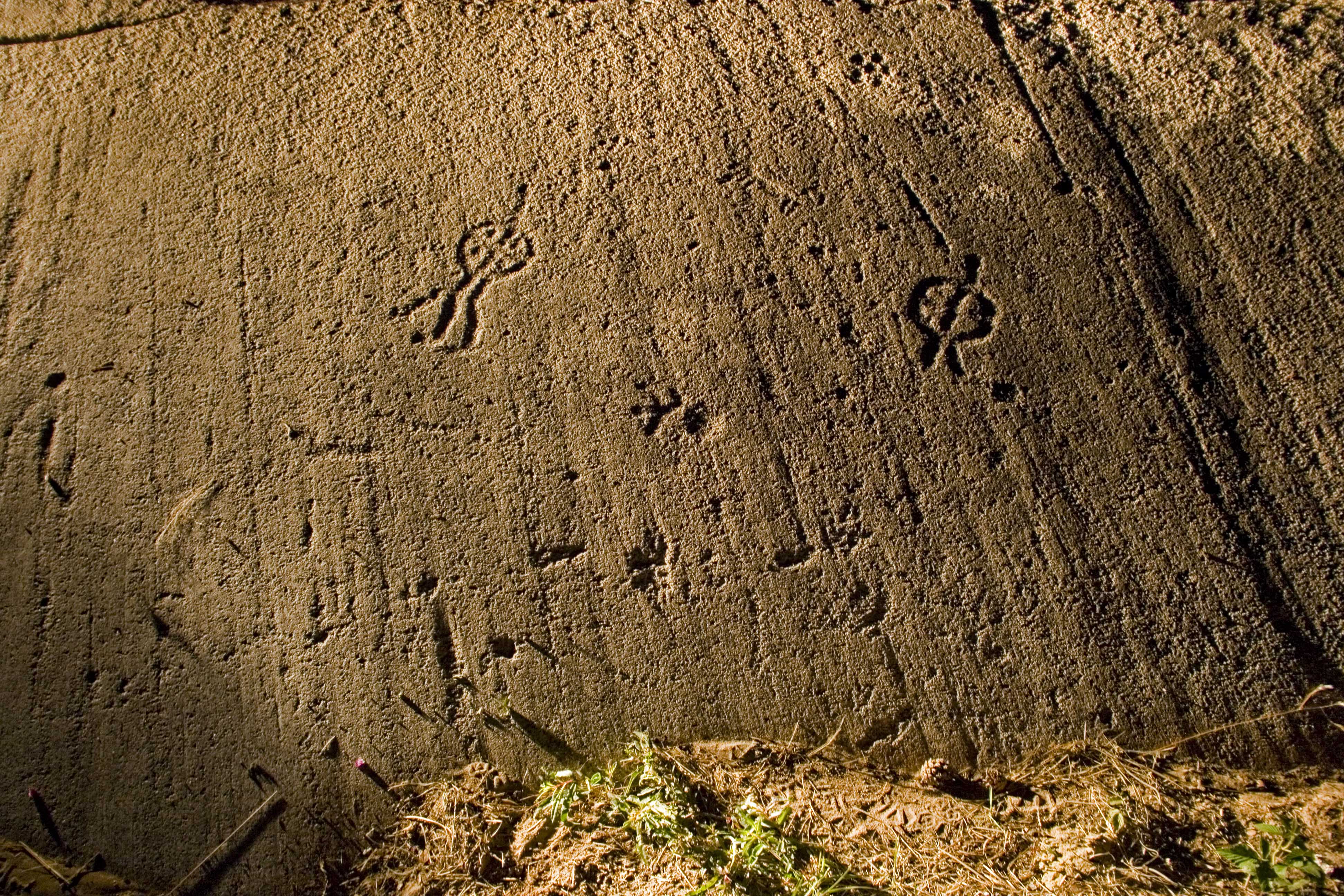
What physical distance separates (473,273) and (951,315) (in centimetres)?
128

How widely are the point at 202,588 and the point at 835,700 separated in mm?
1580

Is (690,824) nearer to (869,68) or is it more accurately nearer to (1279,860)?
(1279,860)

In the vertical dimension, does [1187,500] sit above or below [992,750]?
above

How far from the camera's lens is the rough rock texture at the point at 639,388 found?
2.18 m

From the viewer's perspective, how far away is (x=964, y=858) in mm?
2061

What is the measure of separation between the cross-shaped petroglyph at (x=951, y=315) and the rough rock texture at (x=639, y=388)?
1cm

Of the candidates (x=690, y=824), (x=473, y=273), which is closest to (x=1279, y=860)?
(x=690, y=824)

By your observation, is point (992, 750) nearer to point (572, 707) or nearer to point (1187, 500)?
point (1187, 500)

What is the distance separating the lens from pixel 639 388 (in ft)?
7.73

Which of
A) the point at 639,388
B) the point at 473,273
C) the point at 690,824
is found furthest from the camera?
the point at 473,273

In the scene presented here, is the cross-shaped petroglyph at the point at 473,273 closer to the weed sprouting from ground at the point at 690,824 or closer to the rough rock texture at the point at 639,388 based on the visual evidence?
the rough rock texture at the point at 639,388

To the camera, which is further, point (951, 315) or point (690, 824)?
point (951, 315)

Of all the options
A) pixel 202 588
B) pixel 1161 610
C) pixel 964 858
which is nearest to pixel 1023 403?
pixel 1161 610

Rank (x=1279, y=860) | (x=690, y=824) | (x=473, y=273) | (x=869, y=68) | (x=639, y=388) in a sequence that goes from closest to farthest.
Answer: (x=1279, y=860)
(x=690, y=824)
(x=639, y=388)
(x=473, y=273)
(x=869, y=68)
